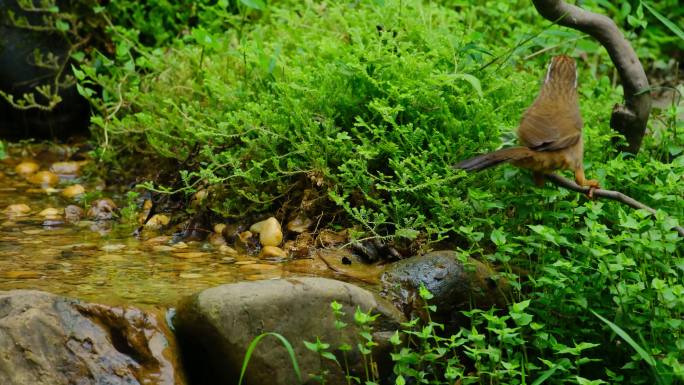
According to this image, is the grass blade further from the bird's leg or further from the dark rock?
the dark rock

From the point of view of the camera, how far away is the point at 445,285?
4.12 metres

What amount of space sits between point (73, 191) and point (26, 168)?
70cm

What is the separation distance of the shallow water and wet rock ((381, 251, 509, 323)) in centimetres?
39

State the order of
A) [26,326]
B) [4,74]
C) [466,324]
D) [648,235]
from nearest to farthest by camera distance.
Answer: [26,326], [648,235], [466,324], [4,74]

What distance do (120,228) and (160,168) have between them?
2.29 feet

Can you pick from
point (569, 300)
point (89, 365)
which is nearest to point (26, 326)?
point (89, 365)

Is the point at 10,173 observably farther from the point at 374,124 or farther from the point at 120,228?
the point at 374,124

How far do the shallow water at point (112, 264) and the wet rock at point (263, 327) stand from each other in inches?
9.9

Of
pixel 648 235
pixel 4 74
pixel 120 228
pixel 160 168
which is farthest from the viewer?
pixel 4 74

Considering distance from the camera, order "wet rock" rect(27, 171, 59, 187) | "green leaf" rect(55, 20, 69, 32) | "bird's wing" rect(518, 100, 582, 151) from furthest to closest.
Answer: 1. "green leaf" rect(55, 20, 69, 32)
2. "wet rock" rect(27, 171, 59, 187)
3. "bird's wing" rect(518, 100, 582, 151)

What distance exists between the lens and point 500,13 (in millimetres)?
6473

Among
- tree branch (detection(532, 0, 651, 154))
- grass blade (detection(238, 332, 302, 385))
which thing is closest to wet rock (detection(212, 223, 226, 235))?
grass blade (detection(238, 332, 302, 385))

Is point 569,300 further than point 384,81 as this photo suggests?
No

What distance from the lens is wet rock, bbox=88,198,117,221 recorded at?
5.29 meters
